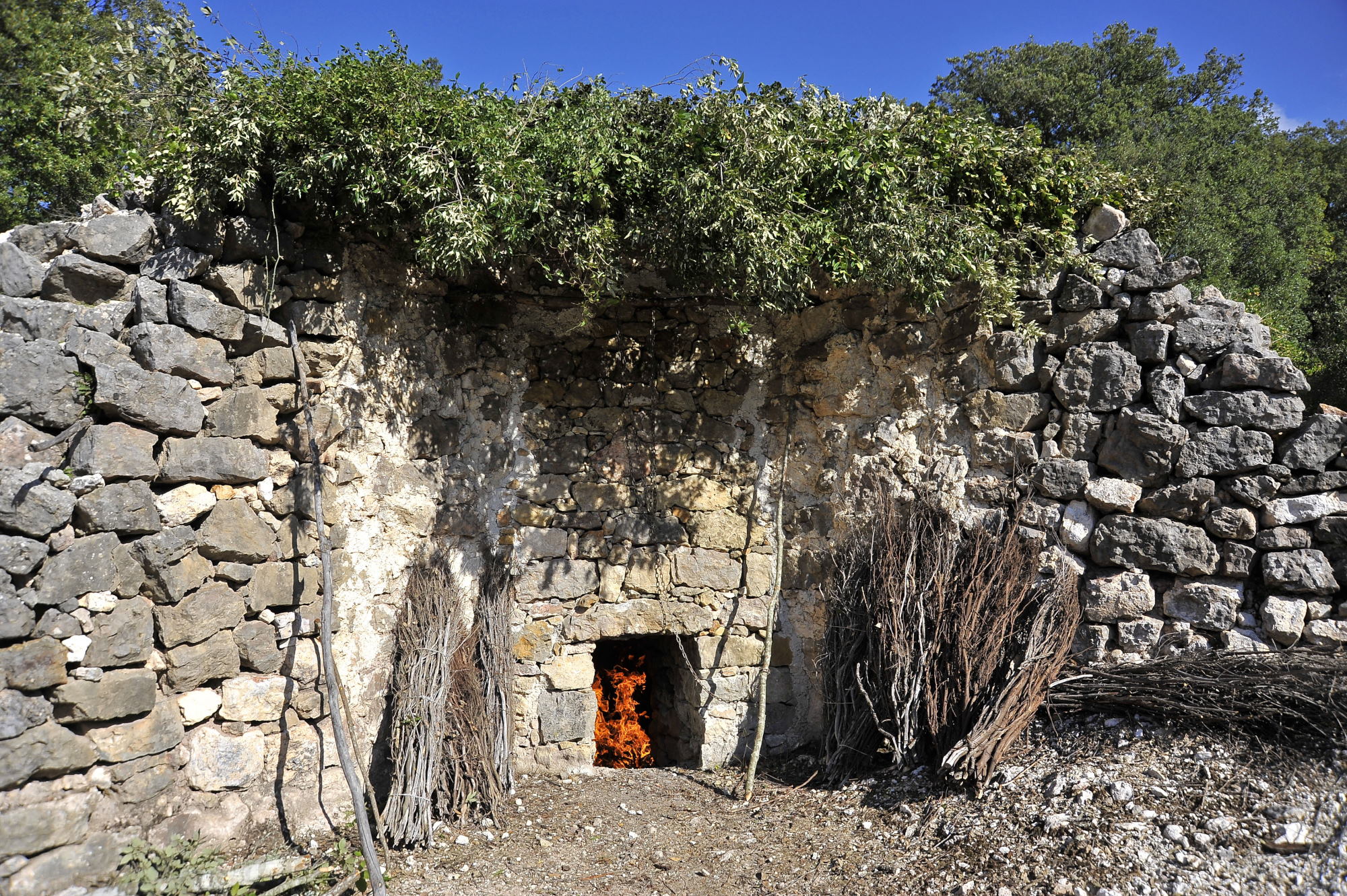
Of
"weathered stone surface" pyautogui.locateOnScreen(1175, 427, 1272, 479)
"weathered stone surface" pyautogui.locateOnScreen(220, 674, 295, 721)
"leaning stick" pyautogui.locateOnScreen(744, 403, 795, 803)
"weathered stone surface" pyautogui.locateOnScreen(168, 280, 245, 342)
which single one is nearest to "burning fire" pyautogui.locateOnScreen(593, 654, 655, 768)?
"leaning stick" pyautogui.locateOnScreen(744, 403, 795, 803)

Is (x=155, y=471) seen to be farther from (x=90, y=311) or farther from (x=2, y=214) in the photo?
(x=2, y=214)

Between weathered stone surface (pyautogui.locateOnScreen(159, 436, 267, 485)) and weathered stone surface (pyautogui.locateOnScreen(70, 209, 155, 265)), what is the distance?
35.2 inches

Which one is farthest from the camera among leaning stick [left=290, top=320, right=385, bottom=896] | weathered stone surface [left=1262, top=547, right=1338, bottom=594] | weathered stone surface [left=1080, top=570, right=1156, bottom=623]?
weathered stone surface [left=1080, top=570, right=1156, bottom=623]

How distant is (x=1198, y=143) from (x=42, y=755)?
14.9 meters

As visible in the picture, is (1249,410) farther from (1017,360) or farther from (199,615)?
(199,615)

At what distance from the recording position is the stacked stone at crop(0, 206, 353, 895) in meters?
3.32

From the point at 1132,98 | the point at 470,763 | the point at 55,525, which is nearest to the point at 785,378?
the point at 470,763

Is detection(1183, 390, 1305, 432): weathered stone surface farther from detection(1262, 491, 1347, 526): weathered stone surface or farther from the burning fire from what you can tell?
the burning fire

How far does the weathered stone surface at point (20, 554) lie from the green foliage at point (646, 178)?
5.33 feet

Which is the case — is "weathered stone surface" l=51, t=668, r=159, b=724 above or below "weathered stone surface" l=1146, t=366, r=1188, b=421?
below

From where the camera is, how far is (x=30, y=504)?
131 inches

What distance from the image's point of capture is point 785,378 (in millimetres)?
5676

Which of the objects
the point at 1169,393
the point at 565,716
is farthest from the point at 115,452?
the point at 1169,393

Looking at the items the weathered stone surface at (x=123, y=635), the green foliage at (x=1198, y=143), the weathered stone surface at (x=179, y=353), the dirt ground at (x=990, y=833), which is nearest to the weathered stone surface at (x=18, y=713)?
the weathered stone surface at (x=123, y=635)
